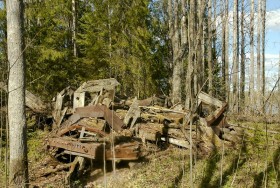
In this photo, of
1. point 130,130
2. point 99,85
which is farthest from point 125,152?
point 99,85

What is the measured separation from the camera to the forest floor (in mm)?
7137

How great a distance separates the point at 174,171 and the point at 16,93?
13.5 ft

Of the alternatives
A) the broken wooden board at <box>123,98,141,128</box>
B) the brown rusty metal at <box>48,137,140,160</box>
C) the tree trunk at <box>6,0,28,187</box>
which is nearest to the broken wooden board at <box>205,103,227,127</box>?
the broken wooden board at <box>123,98,141,128</box>

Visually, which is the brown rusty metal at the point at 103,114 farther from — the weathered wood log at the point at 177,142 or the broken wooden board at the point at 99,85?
the broken wooden board at the point at 99,85

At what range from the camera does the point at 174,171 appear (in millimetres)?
7688

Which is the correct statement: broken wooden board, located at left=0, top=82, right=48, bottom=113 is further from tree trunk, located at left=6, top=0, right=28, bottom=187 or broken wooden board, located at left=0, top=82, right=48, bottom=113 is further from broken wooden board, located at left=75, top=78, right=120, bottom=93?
tree trunk, located at left=6, top=0, right=28, bottom=187

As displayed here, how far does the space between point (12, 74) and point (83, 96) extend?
14.5 ft

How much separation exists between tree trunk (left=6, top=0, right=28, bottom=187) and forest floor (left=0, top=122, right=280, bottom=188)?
1328 millimetres

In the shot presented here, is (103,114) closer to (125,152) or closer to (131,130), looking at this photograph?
(131,130)

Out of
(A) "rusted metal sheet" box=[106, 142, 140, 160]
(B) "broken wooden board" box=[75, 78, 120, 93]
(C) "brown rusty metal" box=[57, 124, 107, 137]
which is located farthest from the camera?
(B) "broken wooden board" box=[75, 78, 120, 93]

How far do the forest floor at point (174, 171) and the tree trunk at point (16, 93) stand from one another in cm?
133

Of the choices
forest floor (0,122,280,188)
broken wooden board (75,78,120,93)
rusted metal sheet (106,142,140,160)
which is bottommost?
forest floor (0,122,280,188)

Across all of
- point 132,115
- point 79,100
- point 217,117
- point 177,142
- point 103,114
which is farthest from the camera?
point 79,100

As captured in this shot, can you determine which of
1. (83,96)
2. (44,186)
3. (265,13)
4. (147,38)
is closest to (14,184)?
(44,186)
